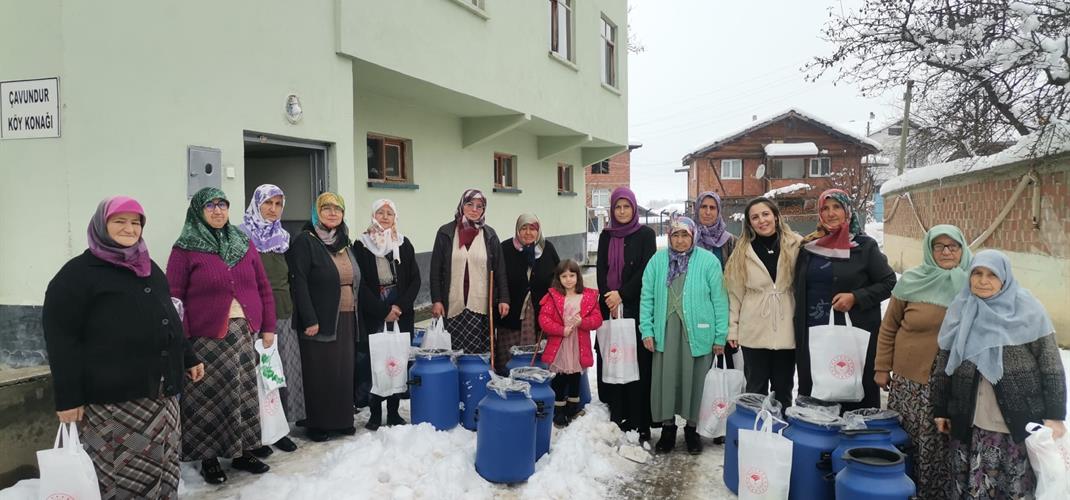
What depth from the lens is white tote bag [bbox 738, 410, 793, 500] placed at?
341cm

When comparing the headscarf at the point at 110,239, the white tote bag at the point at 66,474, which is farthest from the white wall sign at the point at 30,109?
the white tote bag at the point at 66,474

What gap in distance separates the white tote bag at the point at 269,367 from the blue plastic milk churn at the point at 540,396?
4.85 feet

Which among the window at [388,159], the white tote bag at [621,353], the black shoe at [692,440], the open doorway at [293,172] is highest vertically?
the window at [388,159]

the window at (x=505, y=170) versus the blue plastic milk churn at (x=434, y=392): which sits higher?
the window at (x=505, y=170)

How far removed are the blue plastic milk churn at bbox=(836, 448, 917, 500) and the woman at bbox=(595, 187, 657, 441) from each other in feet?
5.70

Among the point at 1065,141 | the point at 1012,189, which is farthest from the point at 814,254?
the point at 1012,189

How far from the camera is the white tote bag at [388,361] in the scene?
15.8ft

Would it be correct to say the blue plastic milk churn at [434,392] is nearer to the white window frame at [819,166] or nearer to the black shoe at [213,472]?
the black shoe at [213,472]

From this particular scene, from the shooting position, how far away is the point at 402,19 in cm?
715

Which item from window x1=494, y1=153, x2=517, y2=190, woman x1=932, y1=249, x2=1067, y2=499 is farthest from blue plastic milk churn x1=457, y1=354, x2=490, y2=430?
window x1=494, y1=153, x2=517, y2=190

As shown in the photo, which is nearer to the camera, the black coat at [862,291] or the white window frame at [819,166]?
the black coat at [862,291]

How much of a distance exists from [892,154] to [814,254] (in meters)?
50.8

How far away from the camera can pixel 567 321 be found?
4.89m

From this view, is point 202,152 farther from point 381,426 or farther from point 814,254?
point 814,254
